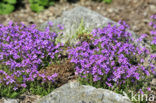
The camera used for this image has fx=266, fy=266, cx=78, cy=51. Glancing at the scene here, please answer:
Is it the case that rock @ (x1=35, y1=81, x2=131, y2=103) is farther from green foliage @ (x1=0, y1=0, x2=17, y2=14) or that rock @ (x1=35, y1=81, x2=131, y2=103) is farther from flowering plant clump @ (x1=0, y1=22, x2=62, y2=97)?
green foliage @ (x1=0, y1=0, x2=17, y2=14)

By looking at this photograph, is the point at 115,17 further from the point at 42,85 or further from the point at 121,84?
the point at 42,85

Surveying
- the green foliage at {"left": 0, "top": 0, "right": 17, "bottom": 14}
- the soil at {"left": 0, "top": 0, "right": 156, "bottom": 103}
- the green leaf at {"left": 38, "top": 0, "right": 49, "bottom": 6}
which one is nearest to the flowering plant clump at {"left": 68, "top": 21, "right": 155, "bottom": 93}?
the soil at {"left": 0, "top": 0, "right": 156, "bottom": 103}

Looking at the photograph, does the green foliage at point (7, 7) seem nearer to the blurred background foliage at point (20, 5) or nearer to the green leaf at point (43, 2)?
the blurred background foliage at point (20, 5)

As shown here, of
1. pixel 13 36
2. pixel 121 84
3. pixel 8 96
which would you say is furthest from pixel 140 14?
pixel 8 96

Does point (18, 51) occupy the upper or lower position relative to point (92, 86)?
upper

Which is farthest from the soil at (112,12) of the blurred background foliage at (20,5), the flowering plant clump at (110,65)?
the flowering plant clump at (110,65)
